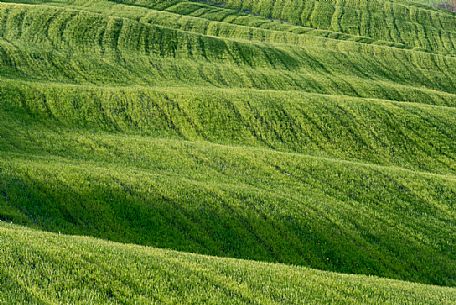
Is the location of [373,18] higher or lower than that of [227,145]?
lower

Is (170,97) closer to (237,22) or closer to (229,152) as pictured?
(229,152)

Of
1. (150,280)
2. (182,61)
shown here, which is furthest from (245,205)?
(182,61)

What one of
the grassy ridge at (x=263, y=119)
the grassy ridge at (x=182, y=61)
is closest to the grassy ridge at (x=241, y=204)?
the grassy ridge at (x=263, y=119)

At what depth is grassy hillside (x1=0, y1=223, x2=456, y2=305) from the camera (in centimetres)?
1173

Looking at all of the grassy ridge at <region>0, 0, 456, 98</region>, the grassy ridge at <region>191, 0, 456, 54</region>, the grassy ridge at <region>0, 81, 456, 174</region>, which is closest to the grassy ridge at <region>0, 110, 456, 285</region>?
the grassy ridge at <region>0, 81, 456, 174</region>

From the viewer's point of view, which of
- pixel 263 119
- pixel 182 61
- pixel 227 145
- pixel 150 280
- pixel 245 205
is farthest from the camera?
pixel 182 61

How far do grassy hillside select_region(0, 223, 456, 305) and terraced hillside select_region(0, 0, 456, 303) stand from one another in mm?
7795

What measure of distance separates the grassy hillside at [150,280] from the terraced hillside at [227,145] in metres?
7.79

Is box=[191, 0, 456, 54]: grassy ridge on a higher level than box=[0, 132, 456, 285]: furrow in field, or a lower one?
lower

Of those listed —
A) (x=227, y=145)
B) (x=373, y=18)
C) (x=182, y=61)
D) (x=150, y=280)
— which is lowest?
(x=373, y=18)

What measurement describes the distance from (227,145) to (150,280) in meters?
26.3

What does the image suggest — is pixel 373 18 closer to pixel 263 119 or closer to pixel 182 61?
pixel 182 61

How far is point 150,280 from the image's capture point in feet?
42.5

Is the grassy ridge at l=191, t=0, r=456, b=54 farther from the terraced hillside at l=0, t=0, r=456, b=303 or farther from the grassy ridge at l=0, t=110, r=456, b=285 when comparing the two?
the grassy ridge at l=0, t=110, r=456, b=285
